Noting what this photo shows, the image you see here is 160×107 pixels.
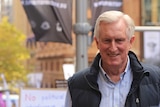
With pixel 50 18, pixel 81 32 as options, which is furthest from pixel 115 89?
pixel 50 18

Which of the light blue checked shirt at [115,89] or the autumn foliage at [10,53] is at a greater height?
the light blue checked shirt at [115,89]

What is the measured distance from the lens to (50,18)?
7.21 m

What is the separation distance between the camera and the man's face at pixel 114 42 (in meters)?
2.99

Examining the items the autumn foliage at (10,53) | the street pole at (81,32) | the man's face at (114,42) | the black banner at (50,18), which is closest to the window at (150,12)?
the autumn foliage at (10,53)

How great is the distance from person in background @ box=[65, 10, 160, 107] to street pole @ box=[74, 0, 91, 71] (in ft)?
10.0

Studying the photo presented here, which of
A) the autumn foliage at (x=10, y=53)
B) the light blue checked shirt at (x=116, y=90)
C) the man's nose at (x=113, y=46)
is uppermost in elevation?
the man's nose at (x=113, y=46)

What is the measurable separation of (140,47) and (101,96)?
32.7 metres

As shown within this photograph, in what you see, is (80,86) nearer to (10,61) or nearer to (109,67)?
(109,67)

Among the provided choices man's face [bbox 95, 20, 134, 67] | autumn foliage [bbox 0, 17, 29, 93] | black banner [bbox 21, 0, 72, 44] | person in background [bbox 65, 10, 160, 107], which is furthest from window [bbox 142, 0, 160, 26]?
man's face [bbox 95, 20, 134, 67]

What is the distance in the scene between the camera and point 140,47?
35594mm

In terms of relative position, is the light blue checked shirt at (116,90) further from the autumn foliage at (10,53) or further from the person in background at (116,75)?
the autumn foliage at (10,53)

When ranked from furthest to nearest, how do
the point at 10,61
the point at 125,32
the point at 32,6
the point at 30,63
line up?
the point at 30,63
the point at 10,61
the point at 32,6
the point at 125,32

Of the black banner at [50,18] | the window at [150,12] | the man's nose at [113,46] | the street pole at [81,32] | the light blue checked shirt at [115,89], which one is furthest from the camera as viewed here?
the window at [150,12]

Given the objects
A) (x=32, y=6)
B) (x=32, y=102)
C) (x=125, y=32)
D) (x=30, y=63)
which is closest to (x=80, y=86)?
(x=125, y=32)
